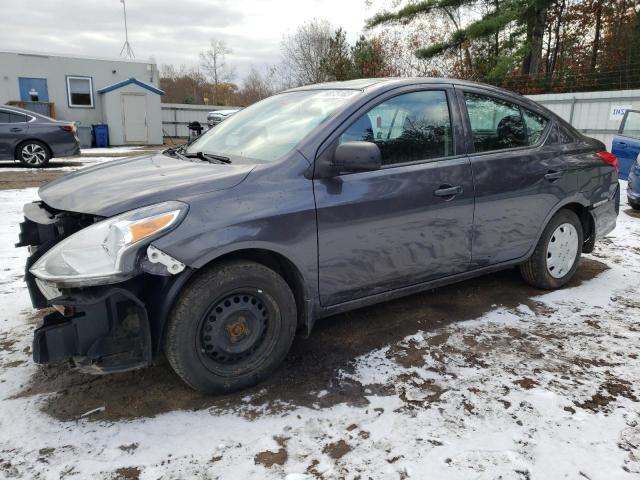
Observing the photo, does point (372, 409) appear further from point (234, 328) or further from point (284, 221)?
point (284, 221)

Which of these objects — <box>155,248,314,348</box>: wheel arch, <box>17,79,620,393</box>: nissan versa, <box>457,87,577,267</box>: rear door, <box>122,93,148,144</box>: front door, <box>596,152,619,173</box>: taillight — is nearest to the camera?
<box>17,79,620,393</box>: nissan versa

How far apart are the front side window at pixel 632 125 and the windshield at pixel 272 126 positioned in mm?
7765

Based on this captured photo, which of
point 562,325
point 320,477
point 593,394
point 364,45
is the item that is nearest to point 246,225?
point 320,477

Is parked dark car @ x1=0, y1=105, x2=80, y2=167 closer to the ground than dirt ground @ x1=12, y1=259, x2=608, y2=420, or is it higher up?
higher up

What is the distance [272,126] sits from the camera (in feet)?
11.0

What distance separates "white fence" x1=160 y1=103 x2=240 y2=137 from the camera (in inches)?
1045

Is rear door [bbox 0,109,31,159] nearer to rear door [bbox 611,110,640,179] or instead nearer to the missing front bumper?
the missing front bumper

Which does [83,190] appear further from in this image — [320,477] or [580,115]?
[580,115]

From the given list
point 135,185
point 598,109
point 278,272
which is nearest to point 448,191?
point 278,272

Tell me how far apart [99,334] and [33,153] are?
493 inches

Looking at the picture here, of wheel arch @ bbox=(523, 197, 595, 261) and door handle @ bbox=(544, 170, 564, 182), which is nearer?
door handle @ bbox=(544, 170, 564, 182)

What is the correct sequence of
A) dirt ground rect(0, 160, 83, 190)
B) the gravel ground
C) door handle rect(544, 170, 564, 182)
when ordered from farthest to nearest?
1. dirt ground rect(0, 160, 83, 190)
2. door handle rect(544, 170, 564, 182)
3. the gravel ground

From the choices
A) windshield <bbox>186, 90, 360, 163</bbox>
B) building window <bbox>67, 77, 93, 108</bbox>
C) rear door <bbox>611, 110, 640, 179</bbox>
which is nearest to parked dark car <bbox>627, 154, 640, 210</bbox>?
rear door <bbox>611, 110, 640, 179</bbox>

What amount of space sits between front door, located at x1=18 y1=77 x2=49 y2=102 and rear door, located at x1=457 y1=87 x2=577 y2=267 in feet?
67.5
